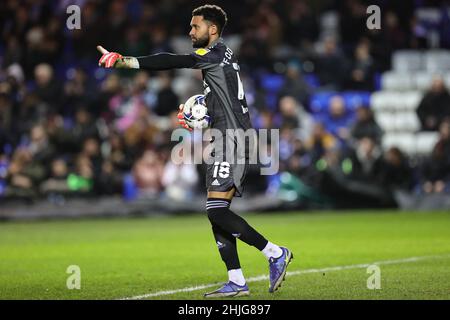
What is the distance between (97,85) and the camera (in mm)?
23172

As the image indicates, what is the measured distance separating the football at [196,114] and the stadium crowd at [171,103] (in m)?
11.4

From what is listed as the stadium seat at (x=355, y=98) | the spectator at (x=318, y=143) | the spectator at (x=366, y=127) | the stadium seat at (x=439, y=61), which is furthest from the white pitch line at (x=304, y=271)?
the stadium seat at (x=439, y=61)

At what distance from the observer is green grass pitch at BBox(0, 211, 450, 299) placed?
28.2 feet

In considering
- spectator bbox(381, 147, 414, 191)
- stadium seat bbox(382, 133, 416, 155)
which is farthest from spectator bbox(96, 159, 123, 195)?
stadium seat bbox(382, 133, 416, 155)

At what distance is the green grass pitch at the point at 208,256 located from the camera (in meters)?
8.60

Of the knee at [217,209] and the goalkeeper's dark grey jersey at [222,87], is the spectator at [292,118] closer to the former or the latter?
the goalkeeper's dark grey jersey at [222,87]

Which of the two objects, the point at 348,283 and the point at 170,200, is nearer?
the point at 348,283

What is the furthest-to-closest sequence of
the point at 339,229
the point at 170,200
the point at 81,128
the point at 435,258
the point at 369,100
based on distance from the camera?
the point at 369,100
the point at 81,128
the point at 170,200
the point at 339,229
the point at 435,258

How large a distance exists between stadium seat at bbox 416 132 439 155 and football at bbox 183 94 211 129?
14.0 m

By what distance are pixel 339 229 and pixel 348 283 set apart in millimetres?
6910

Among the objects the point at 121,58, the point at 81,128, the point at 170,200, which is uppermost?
the point at 121,58
